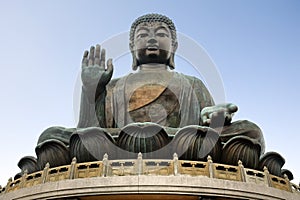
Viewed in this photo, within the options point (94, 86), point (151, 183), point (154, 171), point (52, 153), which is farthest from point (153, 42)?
point (151, 183)

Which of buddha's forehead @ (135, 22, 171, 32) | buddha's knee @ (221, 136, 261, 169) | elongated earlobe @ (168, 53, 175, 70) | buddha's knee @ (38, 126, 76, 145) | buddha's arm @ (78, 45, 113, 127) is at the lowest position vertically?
buddha's knee @ (221, 136, 261, 169)

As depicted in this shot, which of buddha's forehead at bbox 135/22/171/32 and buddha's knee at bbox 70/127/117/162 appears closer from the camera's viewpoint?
buddha's knee at bbox 70/127/117/162

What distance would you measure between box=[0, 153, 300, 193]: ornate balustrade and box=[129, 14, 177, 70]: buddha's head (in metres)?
5.78

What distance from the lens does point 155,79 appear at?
1214 centimetres

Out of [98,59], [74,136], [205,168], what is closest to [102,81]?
[98,59]

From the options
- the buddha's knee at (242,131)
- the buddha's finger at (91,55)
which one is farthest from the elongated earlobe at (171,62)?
the buddha's knee at (242,131)

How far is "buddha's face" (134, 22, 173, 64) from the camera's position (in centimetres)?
1285

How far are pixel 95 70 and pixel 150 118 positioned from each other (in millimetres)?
2257

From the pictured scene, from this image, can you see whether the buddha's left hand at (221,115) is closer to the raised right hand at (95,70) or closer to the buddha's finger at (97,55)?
the raised right hand at (95,70)

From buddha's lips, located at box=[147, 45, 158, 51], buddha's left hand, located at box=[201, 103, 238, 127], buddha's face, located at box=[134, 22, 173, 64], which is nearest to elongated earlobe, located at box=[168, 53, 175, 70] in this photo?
buddha's face, located at box=[134, 22, 173, 64]

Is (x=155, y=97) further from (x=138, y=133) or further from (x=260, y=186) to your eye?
(x=260, y=186)

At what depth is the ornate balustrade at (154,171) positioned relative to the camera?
748cm

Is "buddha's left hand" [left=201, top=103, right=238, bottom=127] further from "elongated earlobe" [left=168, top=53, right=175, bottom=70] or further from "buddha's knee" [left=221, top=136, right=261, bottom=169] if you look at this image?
"elongated earlobe" [left=168, top=53, right=175, bottom=70]

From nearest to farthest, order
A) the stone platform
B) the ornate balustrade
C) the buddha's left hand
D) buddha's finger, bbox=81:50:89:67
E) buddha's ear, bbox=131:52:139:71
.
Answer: the stone platform < the ornate balustrade < the buddha's left hand < buddha's finger, bbox=81:50:89:67 < buddha's ear, bbox=131:52:139:71
